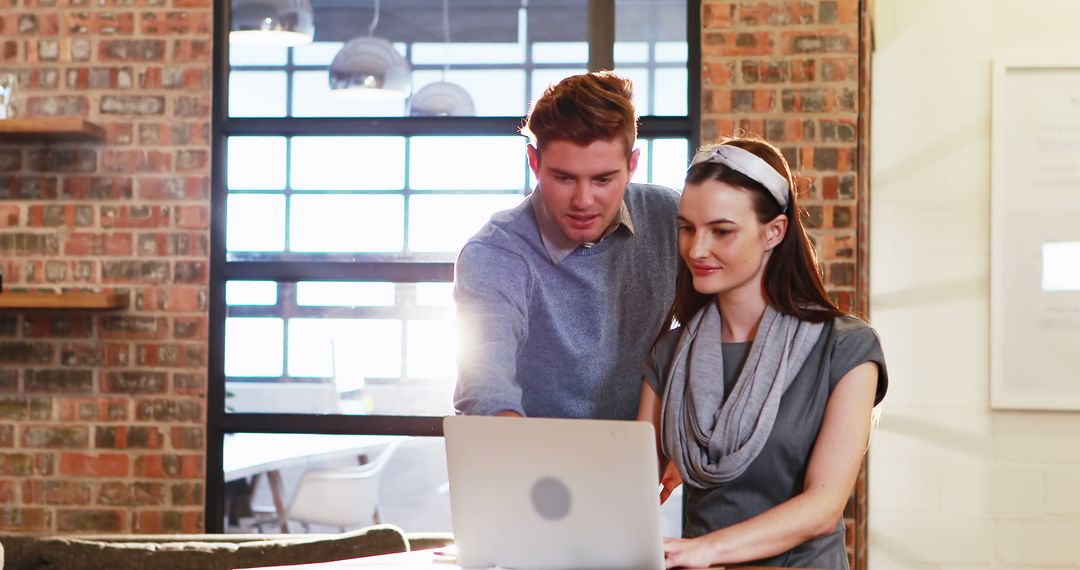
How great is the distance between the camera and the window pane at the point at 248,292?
13.3 ft

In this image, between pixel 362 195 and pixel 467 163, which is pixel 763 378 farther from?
pixel 362 195

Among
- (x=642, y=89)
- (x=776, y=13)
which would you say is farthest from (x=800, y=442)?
(x=642, y=89)

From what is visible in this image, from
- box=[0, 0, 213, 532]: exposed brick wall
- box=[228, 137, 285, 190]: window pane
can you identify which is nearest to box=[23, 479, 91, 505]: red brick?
box=[0, 0, 213, 532]: exposed brick wall

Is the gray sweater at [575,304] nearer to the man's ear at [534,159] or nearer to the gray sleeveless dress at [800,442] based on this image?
the man's ear at [534,159]

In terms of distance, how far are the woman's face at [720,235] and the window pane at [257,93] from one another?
2.45 m

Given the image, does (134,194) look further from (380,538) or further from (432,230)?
(380,538)

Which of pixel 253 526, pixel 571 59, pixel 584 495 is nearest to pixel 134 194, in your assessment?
pixel 253 526

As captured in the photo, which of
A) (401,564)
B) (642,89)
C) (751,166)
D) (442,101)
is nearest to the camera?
(401,564)

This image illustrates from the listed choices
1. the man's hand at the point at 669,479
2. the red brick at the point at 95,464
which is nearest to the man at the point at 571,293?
the man's hand at the point at 669,479

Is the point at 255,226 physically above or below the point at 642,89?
below

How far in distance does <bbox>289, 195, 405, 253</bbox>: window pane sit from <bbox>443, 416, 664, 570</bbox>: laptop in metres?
2.45

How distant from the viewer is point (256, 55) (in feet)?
13.4

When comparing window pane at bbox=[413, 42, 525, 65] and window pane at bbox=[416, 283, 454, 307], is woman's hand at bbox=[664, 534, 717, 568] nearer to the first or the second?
window pane at bbox=[416, 283, 454, 307]

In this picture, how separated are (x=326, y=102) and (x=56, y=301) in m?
1.12
